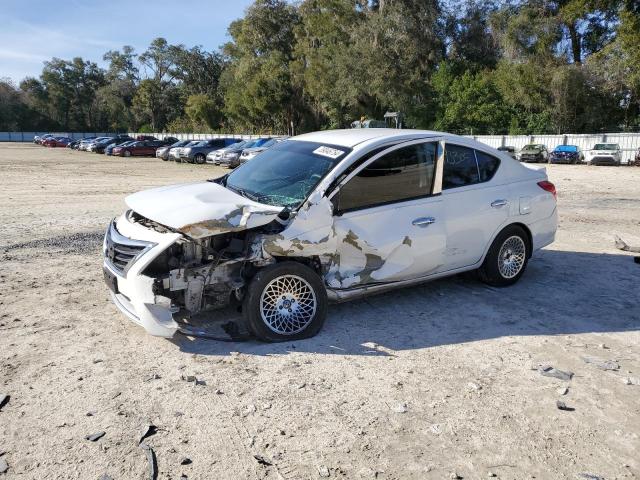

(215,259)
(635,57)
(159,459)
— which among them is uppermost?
(635,57)

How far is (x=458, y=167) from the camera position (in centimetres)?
575

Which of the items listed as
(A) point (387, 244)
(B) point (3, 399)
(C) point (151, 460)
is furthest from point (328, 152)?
(B) point (3, 399)

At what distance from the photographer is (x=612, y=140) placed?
121ft

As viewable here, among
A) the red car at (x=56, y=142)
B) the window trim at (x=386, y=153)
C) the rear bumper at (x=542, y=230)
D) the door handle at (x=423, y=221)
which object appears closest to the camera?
the window trim at (x=386, y=153)

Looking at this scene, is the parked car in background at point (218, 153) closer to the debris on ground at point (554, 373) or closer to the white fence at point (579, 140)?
the white fence at point (579, 140)

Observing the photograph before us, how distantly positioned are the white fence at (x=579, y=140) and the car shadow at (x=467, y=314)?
30641 millimetres

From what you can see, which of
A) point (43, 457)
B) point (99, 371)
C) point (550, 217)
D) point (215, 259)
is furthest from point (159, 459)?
point (550, 217)

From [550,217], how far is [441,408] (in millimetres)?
3765

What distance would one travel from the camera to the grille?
4.42 meters

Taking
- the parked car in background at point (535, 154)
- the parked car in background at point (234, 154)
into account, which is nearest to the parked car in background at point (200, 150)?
the parked car in background at point (234, 154)

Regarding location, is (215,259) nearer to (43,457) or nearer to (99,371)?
(99,371)

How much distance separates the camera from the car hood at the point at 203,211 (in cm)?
429

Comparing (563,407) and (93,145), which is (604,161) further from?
(93,145)

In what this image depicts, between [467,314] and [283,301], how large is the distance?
77.1 inches
